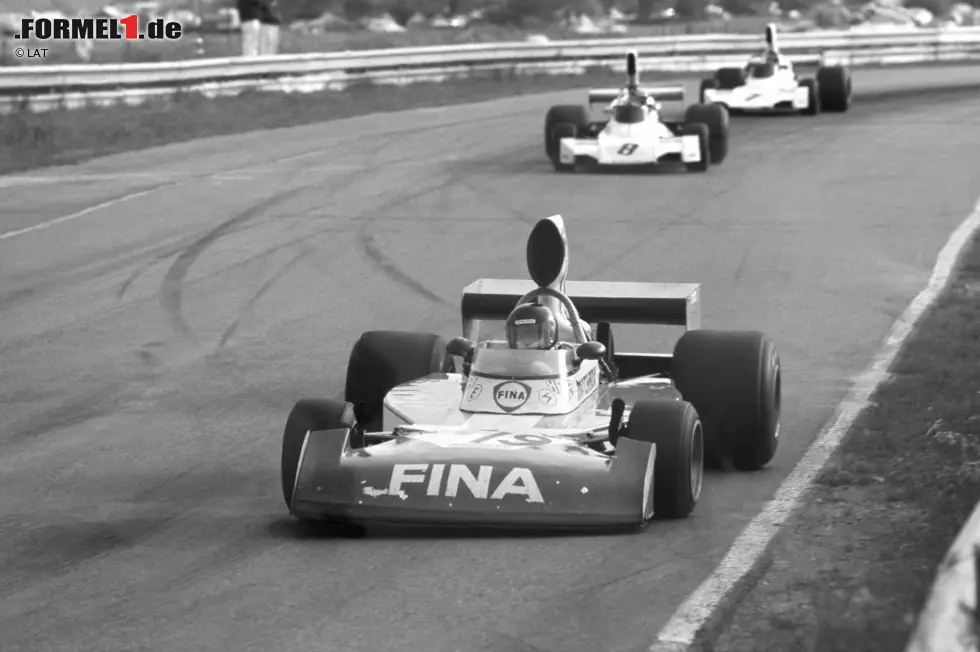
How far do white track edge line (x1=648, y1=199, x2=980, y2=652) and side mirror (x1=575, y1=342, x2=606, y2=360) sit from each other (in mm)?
966

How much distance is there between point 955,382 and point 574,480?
12.3 ft

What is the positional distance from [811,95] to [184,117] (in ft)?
30.6

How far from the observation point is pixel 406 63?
32.2 metres

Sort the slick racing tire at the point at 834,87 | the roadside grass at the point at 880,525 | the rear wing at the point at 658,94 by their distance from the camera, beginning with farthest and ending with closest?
the slick racing tire at the point at 834,87 < the rear wing at the point at 658,94 < the roadside grass at the point at 880,525

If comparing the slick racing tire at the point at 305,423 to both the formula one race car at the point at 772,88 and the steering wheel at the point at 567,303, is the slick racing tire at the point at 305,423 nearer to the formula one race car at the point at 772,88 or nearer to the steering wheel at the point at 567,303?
the steering wheel at the point at 567,303

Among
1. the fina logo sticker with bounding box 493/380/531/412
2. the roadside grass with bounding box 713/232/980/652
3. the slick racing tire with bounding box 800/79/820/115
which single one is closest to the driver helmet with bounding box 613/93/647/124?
Result: the slick racing tire with bounding box 800/79/820/115

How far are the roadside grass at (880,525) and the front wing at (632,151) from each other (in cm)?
1027

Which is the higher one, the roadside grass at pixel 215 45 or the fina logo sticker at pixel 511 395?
the roadside grass at pixel 215 45

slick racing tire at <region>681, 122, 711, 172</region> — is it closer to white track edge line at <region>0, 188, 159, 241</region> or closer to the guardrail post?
white track edge line at <region>0, 188, 159, 241</region>

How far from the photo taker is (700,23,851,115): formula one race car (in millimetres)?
26969

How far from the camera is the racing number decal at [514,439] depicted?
7.18m

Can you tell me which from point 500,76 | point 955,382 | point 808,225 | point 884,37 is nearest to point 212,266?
point 808,225

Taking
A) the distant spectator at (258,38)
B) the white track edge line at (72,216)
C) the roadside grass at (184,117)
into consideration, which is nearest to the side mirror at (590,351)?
the white track edge line at (72,216)

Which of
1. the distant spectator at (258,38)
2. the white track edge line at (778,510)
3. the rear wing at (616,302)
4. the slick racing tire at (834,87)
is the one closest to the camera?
the white track edge line at (778,510)
